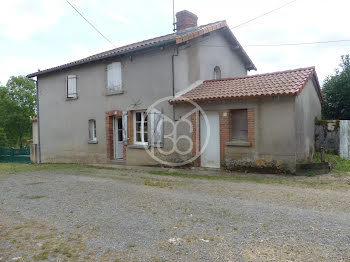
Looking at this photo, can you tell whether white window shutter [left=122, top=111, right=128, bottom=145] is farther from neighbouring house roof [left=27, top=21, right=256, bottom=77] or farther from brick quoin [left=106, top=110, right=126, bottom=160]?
neighbouring house roof [left=27, top=21, right=256, bottom=77]

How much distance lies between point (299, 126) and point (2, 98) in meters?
40.8

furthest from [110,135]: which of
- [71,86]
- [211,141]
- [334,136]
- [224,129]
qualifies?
[334,136]

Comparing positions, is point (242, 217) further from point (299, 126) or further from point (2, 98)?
point (2, 98)

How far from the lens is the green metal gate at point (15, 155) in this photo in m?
18.0

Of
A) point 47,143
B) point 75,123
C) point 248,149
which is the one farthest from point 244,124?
point 47,143

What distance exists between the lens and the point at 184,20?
1263cm

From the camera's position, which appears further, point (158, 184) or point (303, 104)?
point (303, 104)

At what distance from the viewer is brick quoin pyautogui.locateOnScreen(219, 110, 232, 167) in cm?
937

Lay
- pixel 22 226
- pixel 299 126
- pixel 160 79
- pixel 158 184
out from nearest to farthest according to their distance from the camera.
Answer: pixel 22 226 → pixel 158 184 → pixel 299 126 → pixel 160 79

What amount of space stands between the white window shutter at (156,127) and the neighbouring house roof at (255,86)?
938mm

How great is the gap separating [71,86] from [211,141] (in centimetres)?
790

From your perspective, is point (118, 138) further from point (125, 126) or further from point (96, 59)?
point (96, 59)

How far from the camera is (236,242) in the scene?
3562 millimetres

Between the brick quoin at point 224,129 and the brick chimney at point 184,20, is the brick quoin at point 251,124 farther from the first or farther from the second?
the brick chimney at point 184,20
